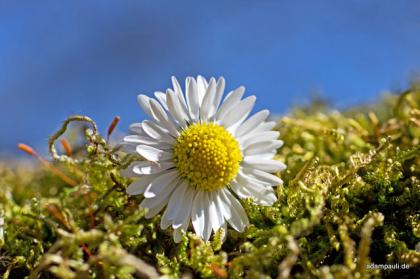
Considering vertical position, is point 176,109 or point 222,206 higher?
point 176,109

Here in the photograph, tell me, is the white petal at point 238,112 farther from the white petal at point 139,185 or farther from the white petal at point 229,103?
the white petal at point 139,185

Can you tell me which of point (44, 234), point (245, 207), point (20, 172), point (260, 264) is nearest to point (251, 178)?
point (245, 207)

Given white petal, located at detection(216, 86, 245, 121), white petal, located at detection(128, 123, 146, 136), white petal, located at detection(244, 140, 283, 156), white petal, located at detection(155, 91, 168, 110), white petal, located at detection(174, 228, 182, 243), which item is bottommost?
Answer: white petal, located at detection(174, 228, 182, 243)

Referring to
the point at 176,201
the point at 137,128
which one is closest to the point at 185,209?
the point at 176,201

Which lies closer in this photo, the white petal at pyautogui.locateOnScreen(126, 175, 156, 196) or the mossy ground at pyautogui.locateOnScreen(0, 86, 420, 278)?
the mossy ground at pyautogui.locateOnScreen(0, 86, 420, 278)

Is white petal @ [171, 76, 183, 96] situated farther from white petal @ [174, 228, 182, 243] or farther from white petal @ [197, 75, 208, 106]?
white petal @ [174, 228, 182, 243]

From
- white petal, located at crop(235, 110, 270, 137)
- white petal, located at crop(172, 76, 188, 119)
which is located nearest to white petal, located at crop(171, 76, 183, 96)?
white petal, located at crop(172, 76, 188, 119)

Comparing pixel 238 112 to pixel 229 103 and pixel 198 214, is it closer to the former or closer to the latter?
pixel 229 103
